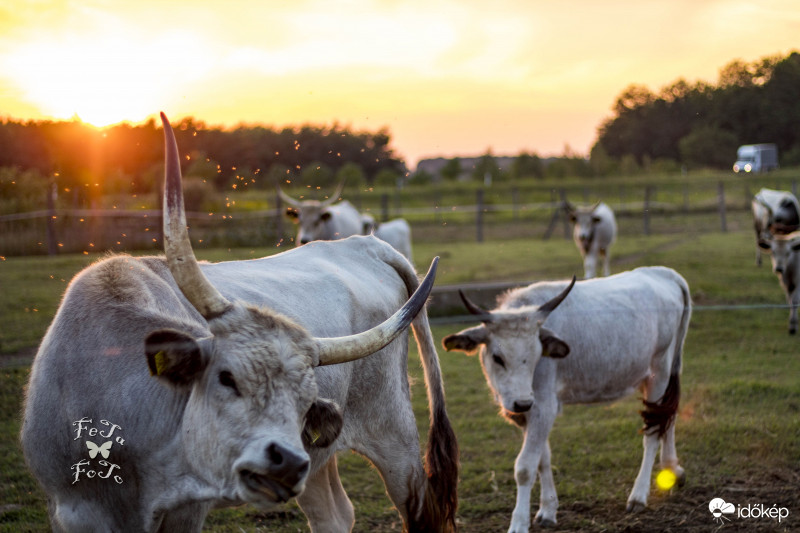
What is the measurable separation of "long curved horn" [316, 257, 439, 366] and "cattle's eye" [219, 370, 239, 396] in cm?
35

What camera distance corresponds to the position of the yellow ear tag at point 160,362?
2.37m

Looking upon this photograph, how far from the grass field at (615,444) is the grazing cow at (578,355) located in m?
0.29

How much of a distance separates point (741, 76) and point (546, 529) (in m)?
11.6

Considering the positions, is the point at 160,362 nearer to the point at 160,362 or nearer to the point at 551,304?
the point at 160,362

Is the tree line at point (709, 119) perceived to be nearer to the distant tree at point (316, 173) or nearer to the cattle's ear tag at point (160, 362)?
the distant tree at point (316, 173)

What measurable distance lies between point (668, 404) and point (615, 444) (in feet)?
2.48

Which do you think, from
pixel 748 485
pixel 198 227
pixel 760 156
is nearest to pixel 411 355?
pixel 748 485

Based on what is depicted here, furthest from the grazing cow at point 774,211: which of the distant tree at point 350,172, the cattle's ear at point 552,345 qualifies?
the cattle's ear at point 552,345

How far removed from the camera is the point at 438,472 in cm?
416

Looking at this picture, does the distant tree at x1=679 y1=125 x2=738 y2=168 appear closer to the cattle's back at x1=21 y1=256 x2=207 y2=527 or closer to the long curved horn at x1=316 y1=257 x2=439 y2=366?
the long curved horn at x1=316 y1=257 x2=439 y2=366

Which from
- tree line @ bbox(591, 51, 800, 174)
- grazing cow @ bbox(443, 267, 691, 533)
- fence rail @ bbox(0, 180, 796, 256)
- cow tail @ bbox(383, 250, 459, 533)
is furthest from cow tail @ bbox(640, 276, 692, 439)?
fence rail @ bbox(0, 180, 796, 256)

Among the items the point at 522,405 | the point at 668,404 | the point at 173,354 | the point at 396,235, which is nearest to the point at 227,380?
the point at 173,354

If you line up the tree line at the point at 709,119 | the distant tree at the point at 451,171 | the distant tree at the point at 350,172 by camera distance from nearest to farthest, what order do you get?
1. the tree line at the point at 709,119
2. the distant tree at the point at 350,172
3. the distant tree at the point at 451,171

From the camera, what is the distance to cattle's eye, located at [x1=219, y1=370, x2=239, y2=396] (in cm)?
239
